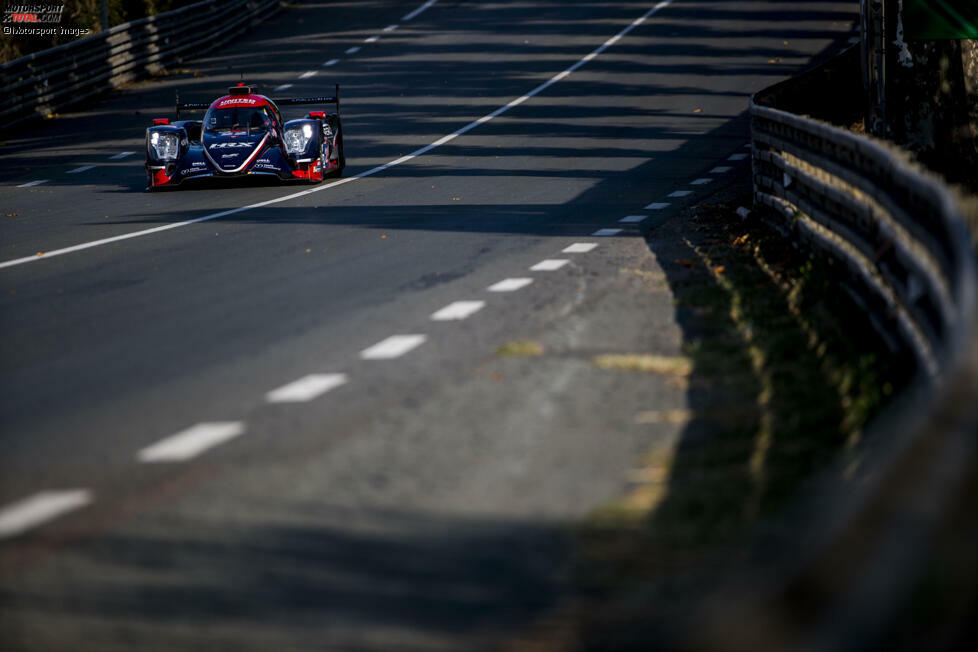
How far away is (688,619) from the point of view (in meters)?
2.54

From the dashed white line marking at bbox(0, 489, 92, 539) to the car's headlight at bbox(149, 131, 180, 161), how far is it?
14.2 m

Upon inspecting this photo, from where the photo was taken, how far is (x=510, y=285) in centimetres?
1030

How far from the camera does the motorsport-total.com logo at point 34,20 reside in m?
34.2

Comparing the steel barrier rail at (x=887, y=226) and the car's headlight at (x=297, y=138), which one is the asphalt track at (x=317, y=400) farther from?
the steel barrier rail at (x=887, y=226)

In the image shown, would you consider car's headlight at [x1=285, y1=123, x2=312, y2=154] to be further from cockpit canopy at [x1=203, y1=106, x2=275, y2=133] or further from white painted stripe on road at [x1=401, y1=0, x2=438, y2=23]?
white painted stripe on road at [x1=401, y1=0, x2=438, y2=23]

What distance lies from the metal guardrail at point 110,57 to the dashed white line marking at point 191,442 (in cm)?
2499

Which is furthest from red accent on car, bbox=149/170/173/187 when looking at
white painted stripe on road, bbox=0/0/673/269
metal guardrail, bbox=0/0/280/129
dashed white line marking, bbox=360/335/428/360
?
metal guardrail, bbox=0/0/280/129

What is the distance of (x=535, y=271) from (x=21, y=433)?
5.53m

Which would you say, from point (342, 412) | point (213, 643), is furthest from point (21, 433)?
point (213, 643)

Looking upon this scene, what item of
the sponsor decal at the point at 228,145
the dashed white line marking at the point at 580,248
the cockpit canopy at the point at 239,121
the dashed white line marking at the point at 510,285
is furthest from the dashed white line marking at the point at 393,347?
the cockpit canopy at the point at 239,121

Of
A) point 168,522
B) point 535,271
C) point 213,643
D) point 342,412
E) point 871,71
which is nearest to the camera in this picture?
point 213,643

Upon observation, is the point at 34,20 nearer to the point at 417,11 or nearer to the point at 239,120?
the point at 417,11

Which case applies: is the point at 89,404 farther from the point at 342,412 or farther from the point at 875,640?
the point at 875,640

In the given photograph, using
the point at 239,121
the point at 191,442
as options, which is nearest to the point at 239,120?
the point at 239,121
